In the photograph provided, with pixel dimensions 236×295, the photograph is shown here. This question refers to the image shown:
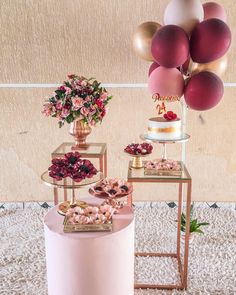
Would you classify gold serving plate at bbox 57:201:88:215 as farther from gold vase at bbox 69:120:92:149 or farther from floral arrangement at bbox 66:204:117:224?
gold vase at bbox 69:120:92:149

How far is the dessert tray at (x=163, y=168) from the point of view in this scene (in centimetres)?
217

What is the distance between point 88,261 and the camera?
1714 mm

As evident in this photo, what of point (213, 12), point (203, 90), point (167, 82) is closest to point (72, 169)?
point (167, 82)

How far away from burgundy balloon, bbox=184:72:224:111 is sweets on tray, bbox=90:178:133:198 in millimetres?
746

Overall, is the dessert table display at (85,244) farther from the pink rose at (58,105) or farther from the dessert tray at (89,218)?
the pink rose at (58,105)

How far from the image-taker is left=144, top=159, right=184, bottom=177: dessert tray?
2174 millimetres

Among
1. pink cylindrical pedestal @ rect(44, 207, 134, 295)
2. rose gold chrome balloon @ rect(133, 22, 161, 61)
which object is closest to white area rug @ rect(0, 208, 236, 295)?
pink cylindrical pedestal @ rect(44, 207, 134, 295)

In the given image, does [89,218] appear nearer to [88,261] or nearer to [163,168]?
[88,261]

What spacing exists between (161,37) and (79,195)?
211cm

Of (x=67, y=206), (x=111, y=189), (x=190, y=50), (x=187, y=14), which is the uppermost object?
(x=187, y=14)

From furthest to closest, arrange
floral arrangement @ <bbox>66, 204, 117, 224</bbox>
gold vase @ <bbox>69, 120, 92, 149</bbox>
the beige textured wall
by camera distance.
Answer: the beige textured wall
gold vase @ <bbox>69, 120, 92, 149</bbox>
floral arrangement @ <bbox>66, 204, 117, 224</bbox>

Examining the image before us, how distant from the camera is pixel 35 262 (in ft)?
8.16

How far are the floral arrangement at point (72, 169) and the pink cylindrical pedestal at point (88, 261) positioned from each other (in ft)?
0.98

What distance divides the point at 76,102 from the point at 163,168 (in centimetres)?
79
